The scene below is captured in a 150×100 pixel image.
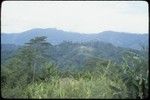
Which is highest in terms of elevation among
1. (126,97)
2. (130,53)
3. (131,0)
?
(131,0)

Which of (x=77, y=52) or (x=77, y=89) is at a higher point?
(x=77, y=52)

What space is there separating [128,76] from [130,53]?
0.55m

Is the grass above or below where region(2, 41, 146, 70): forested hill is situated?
below

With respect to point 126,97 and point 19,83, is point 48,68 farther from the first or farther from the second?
point 126,97

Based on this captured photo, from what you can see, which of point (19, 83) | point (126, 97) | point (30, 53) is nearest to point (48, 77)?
point (19, 83)

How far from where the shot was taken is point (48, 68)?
20.2ft

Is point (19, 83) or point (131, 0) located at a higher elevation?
point (131, 0)

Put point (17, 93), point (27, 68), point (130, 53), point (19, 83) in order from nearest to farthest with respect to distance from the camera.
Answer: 1. point (17, 93)
2. point (130, 53)
3. point (19, 83)
4. point (27, 68)

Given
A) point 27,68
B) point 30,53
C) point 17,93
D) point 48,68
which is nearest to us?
point 17,93

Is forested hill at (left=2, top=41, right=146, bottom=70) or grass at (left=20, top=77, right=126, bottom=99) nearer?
grass at (left=20, top=77, right=126, bottom=99)

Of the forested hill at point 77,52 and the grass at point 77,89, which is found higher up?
the forested hill at point 77,52

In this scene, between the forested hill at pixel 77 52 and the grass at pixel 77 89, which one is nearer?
the grass at pixel 77 89

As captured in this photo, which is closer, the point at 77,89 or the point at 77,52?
the point at 77,89

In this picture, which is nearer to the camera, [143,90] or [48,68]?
[143,90]
